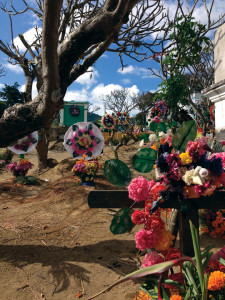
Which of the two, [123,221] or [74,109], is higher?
[74,109]

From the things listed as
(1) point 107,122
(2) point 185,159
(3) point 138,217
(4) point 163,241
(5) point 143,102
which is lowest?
(4) point 163,241

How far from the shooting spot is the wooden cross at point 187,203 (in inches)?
46.6

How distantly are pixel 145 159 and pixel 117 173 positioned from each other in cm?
19

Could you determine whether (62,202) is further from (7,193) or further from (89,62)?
(89,62)

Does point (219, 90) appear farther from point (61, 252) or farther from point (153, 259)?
point (61, 252)

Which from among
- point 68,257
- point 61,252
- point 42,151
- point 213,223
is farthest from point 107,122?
point 68,257

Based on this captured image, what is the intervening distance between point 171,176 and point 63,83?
1.81 metres

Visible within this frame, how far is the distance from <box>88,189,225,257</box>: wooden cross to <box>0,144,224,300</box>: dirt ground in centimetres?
51

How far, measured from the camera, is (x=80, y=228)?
3.70m

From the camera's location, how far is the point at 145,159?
1.32 meters

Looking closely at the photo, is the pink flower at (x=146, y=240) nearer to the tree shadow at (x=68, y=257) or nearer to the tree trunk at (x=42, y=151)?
the tree shadow at (x=68, y=257)

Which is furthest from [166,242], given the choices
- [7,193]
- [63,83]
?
[7,193]

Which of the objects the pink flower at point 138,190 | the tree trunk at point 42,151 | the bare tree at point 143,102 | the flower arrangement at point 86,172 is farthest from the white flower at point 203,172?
the bare tree at point 143,102

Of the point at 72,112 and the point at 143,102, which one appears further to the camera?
the point at 143,102
